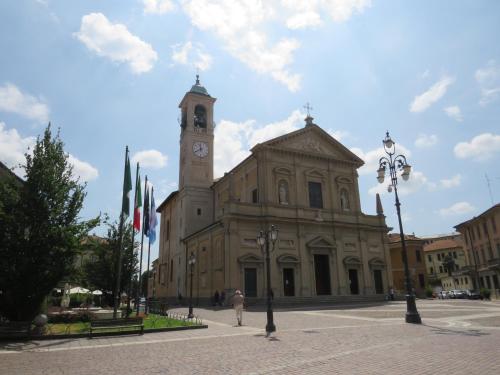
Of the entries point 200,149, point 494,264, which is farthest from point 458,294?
point 200,149

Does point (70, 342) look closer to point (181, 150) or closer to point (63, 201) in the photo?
point (63, 201)

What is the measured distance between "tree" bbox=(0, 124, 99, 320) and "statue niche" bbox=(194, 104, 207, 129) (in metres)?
31.2

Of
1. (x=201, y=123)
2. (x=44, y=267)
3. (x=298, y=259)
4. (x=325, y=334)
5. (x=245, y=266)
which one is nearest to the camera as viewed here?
(x=325, y=334)

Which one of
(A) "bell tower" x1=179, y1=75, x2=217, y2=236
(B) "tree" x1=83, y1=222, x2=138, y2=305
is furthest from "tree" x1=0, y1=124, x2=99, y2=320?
(A) "bell tower" x1=179, y1=75, x2=217, y2=236

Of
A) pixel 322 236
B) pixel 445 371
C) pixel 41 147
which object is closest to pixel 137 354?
pixel 445 371

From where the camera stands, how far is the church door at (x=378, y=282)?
3784cm

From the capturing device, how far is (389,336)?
1181cm

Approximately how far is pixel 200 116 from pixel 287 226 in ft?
69.0

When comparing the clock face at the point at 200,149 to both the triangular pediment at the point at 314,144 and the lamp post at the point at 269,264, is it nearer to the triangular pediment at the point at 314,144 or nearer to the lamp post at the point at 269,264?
the triangular pediment at the point at 314,144

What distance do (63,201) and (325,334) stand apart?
12.5m

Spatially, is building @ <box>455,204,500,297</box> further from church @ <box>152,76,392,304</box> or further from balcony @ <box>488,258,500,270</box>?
church @ <box>152,76,392,304</box>

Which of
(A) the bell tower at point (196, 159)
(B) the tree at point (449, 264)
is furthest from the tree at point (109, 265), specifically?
(B) the tree at point (449, 264)

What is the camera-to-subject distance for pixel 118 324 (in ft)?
45.5

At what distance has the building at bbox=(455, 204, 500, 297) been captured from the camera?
4628 centimetres
